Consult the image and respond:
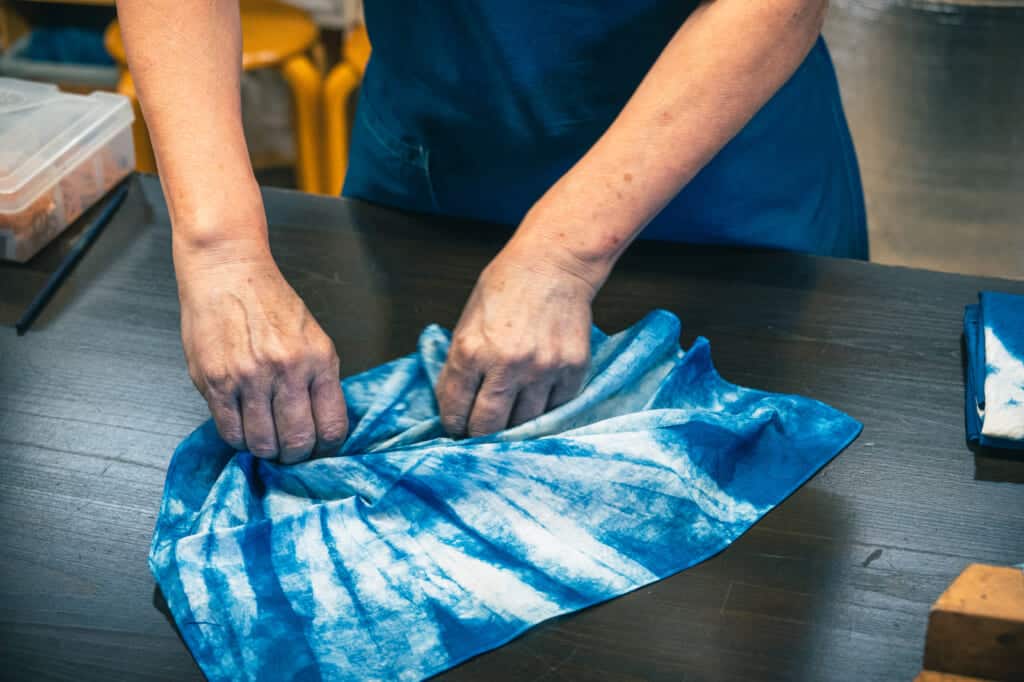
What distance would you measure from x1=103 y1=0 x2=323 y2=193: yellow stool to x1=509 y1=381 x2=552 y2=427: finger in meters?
1.69

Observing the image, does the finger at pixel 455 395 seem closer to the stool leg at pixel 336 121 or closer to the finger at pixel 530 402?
the finger at pixel 530 402

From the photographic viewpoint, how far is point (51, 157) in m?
1.08

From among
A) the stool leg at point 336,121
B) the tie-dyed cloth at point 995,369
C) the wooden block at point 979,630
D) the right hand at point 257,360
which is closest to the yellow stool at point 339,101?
the stool leg at point 336,121

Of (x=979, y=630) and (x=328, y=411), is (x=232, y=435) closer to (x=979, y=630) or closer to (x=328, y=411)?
(x=328, y=411)

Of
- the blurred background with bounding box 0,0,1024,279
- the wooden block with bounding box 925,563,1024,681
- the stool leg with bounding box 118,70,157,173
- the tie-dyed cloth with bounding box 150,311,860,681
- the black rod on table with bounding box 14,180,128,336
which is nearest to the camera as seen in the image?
the wooden block with bounding box 925,563,1024,681

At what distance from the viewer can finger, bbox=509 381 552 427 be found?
82 cm

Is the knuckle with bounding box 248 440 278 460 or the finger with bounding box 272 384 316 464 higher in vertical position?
the finger with bounding box 272 384 316 464

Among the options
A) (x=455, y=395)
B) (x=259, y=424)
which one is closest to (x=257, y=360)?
(x=259, y=424)

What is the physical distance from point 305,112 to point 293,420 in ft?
5.80

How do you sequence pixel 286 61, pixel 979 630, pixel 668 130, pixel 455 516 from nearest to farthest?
pixel 979 630, pixel 455 516, pixel 668 130, pixel 286 61

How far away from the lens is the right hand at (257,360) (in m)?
0.79

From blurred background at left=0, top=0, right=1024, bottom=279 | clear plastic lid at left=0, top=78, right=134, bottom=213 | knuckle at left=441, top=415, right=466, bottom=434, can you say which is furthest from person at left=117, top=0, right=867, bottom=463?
blurred background at left=0, top=0, right=1024, bottom=279

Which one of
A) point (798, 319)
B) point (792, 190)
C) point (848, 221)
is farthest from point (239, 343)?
point (848, 221)

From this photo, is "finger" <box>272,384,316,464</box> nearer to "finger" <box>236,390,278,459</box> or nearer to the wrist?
"finger" <box>236,390,278,459</box>
